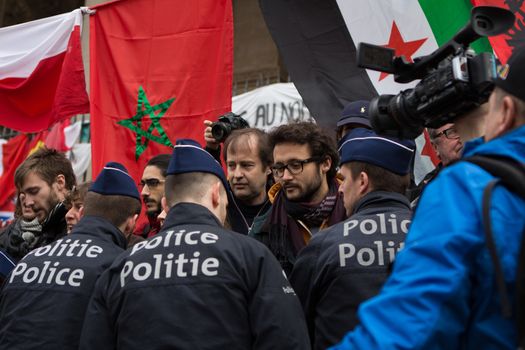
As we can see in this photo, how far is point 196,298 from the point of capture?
271 centimetres

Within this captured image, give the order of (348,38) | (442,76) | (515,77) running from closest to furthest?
(515,77), (442,76), (348,38)

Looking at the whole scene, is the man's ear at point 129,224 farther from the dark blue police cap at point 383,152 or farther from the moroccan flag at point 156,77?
the moroccan flag at point 156,77

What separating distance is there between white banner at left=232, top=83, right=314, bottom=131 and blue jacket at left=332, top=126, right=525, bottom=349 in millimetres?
7844

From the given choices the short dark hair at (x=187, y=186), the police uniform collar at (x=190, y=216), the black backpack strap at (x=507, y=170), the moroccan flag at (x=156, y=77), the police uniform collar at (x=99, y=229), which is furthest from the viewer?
the moroccan flag at (x=156, y=77)

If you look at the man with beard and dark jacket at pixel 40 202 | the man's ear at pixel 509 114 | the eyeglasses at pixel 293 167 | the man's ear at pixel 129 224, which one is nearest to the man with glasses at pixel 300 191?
the eyeglasses at pixel 293 167

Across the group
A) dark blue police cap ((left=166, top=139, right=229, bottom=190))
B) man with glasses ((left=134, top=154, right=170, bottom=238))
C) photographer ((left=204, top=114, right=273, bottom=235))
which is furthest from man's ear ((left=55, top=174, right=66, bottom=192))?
dark blue police cap ((left=166, top=139, right=229, bottom=190))

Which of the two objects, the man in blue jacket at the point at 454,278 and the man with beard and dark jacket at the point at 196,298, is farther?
the man with beard and dark jacket at the point at 196,298

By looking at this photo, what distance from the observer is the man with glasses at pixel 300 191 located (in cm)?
395

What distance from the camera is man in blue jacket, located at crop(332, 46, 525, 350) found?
1.57 meters

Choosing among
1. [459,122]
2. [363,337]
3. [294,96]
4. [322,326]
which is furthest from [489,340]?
[294,96]

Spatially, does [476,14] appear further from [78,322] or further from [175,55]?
[175,55]

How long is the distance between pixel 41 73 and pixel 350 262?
4.50m

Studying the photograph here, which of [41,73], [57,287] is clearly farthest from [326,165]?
[41,73]

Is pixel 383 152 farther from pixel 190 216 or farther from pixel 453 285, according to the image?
pixel 453 285
